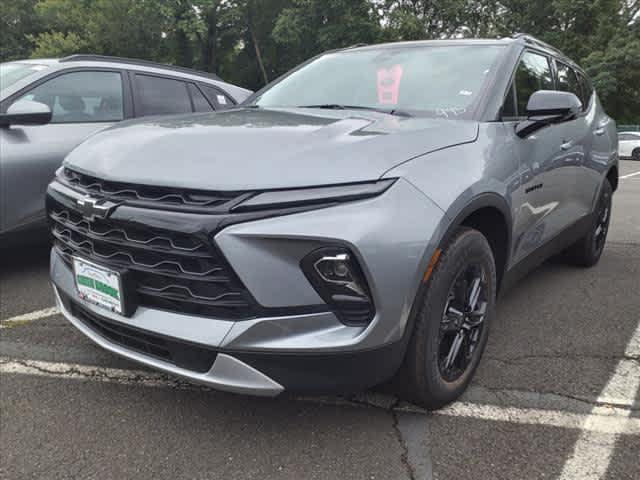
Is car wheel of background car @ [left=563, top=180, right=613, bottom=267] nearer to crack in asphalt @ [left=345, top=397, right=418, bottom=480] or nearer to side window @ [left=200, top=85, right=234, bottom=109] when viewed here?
crack in asphalt @ [left=345, top=397, right=418, bottom=480]

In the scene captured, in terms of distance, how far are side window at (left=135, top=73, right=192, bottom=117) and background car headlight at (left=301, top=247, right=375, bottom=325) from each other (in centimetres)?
334

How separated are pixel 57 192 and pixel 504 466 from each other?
2.05m

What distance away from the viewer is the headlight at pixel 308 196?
180 centimetres

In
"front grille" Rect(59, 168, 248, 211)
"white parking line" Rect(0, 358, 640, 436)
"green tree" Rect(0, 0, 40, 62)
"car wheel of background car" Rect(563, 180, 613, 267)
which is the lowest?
"green tree" Rect(0, 0, 40, 62)

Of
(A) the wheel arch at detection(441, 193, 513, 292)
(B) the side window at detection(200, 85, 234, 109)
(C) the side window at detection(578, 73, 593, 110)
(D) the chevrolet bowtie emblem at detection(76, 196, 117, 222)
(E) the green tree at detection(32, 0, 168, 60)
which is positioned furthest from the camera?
(E) the green tree at detection(32, 0, 168, 60)

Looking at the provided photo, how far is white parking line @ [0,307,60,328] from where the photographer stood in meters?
3.29

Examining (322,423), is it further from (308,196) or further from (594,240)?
(594,240)

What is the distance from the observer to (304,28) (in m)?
30.1

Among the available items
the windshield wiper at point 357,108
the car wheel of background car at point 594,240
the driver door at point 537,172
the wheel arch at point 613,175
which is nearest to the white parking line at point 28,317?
the windshield wiper at point 357,108

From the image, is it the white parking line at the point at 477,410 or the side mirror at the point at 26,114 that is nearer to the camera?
the white parking line at the point at 477,410

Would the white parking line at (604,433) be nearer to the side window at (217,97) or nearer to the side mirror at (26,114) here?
the side mirror at (26,114)

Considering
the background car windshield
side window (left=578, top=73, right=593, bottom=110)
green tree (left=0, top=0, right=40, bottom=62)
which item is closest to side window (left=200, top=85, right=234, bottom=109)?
the background car windshield

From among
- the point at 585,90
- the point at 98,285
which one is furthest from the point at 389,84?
the point at 585,90

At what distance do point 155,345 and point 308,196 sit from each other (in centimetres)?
76
